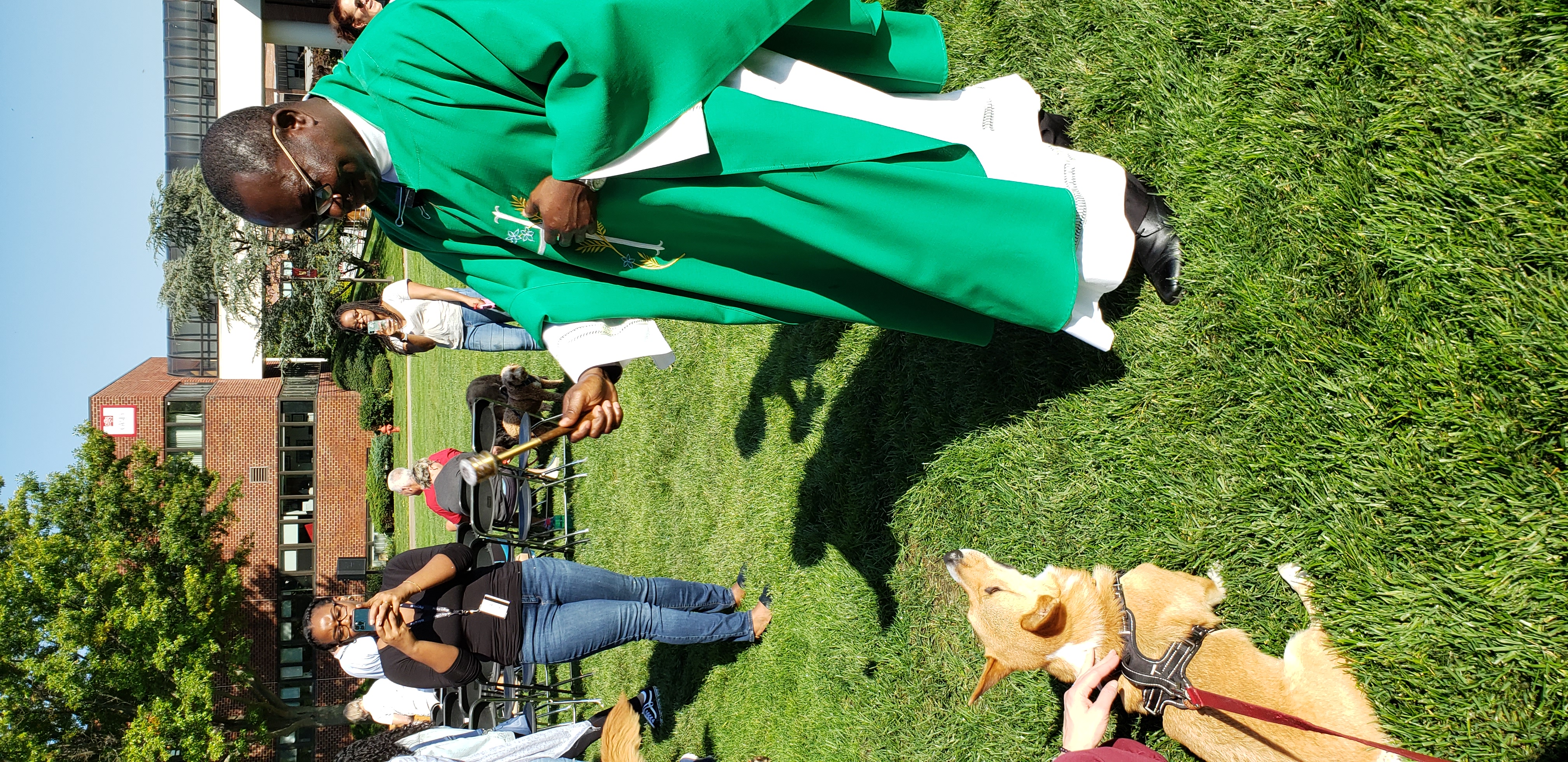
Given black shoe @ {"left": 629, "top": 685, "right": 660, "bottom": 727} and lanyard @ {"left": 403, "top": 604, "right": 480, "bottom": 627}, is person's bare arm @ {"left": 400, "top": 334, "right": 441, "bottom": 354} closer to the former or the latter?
lanyard @ {"left": 403, "top": 604, "right": 480, "bottom": 627}

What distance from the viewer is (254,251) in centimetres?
2531

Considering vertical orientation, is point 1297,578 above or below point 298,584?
above

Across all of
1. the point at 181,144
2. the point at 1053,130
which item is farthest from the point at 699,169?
the point at 181,144

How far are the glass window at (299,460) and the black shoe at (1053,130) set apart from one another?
2744cm

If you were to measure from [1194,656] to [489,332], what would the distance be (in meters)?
7.49

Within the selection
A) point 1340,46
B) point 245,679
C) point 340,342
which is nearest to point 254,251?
point 340,342

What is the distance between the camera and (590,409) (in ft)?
8.82

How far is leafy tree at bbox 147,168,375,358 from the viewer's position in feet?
79.6

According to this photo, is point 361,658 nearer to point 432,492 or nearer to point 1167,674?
point 432,492

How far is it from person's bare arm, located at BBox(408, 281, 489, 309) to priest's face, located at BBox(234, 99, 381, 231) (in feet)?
20.3

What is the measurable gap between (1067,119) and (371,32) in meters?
2.81

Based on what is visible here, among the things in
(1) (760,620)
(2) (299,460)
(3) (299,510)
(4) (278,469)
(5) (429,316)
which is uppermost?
(5) (429,316)

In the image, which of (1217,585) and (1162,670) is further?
(1217,585)

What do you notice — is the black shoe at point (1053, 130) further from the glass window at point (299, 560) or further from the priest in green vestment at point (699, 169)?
the glass window at point (299, 560)
